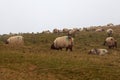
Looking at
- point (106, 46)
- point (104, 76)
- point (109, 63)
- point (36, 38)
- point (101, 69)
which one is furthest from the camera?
point (36, 38)

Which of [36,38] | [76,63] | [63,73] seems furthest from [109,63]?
[36,38]

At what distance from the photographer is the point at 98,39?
49.8 m

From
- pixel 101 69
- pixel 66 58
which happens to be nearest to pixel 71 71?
pixel 101 69

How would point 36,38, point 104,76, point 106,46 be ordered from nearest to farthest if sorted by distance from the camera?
point 104,76, point 106,46, point 36,38

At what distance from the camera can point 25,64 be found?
970 inches

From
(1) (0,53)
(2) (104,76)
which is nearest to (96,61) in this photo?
(2) (104,76)

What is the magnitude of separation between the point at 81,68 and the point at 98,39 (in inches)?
1031

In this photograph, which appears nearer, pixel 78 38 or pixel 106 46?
pixel 106 46

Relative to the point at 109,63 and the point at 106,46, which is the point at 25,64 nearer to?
the point at 109,63

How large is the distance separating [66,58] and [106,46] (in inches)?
693

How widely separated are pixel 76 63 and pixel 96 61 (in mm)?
2189

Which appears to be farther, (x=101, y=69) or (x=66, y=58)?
(x=66, y=58)

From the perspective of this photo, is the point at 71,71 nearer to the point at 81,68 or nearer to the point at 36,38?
the point at 81,68

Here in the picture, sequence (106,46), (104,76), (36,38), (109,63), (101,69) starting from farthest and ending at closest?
1. (36,38)
2. (106,46)
3. (109,63)
4. (101,69)
5. (104,76)
